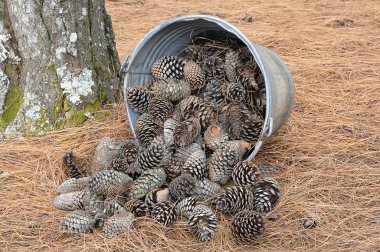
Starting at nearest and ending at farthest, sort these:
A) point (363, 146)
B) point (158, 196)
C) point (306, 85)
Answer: point (158, 196), point (363, 146), point (306, 85)

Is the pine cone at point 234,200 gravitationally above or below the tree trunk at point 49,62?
below

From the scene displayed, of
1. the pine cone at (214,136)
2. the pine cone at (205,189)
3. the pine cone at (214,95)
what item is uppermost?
the pine cone at (214,95)

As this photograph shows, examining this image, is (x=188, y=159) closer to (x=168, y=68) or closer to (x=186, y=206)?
(x=186, y=206)

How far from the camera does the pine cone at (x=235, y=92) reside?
289 centimetres

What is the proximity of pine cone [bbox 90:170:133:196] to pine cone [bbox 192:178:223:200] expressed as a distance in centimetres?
34

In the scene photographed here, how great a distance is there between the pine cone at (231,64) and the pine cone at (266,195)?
2.41 feet

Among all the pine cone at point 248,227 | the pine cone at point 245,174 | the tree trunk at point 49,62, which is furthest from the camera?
the tree trunk at point 49,62

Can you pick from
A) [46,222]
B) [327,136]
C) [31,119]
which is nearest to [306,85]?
[327,136]

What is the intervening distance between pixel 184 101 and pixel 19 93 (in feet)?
3.40

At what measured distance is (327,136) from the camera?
3123 mm

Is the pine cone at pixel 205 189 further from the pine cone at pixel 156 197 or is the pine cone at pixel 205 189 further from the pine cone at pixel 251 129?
the pine cone at pixel 251 129

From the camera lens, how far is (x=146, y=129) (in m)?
2.88

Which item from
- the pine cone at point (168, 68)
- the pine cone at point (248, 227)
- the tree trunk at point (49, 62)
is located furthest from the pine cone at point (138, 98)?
the pine cone at point (248, 227)

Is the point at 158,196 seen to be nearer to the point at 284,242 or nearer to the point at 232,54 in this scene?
the point at 284,242
